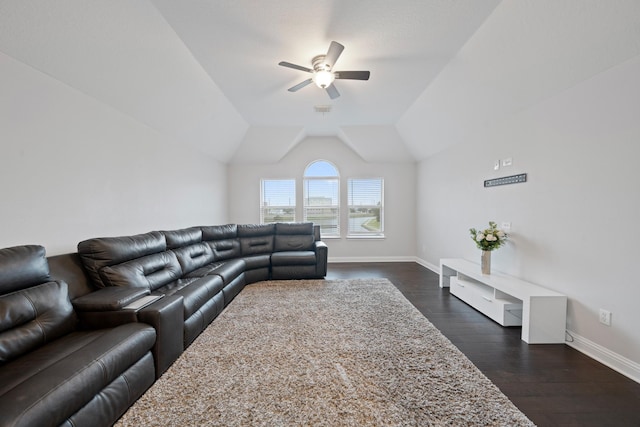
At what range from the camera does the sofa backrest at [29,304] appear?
1.40 meters

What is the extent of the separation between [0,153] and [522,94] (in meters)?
4.69

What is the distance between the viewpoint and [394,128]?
17.3ft

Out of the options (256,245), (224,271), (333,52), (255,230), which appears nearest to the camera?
(333,52)

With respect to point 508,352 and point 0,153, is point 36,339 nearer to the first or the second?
point 0,153

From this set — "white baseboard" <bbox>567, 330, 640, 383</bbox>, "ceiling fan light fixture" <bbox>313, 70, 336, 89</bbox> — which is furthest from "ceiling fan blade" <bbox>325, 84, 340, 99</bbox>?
"white baseboard" <bbox>567, 330, 640, 383</bbox>

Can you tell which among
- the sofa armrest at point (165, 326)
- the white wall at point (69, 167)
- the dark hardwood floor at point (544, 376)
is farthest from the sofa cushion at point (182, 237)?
the dark hardwood floor at point (544, 376)

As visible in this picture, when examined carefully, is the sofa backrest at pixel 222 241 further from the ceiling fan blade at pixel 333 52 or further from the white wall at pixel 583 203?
the white wall at pixel 583 203

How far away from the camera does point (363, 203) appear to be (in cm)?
616

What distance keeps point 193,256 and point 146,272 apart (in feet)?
3.08

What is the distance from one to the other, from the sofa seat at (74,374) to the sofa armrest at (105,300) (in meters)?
0.16

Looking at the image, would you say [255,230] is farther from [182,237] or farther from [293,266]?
[182,237]

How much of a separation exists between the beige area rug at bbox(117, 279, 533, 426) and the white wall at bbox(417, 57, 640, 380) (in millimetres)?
1232

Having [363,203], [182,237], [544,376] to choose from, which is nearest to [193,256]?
[182,237]

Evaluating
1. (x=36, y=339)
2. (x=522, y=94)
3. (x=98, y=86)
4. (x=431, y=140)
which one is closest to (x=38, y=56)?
(x=98, y=86)
